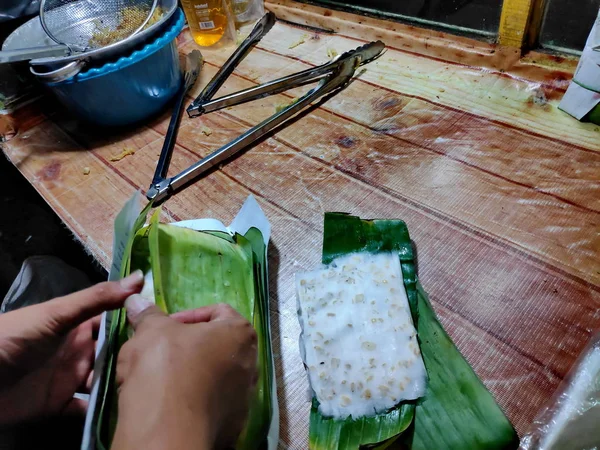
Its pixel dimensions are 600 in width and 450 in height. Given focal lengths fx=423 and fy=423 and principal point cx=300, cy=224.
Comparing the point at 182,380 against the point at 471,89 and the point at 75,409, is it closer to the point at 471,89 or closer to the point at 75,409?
the point at 75,409

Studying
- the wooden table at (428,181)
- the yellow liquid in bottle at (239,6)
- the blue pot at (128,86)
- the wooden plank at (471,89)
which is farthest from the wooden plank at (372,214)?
the yellow liquid in bottle at (239,6)

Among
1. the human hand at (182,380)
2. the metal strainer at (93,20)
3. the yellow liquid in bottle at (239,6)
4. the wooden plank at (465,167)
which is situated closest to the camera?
the human hand at (182,380)

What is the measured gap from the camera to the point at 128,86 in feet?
3.68

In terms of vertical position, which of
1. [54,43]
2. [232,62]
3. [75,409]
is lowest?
[75,409]

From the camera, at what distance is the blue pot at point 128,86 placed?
1.06 metres

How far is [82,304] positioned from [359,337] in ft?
1.32

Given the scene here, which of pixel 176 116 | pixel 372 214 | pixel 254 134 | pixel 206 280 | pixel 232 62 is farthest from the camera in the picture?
pixel 232 62

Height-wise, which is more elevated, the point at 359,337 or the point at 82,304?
the point at 82,304

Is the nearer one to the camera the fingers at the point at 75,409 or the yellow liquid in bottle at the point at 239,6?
the fingers at the point at 75,409

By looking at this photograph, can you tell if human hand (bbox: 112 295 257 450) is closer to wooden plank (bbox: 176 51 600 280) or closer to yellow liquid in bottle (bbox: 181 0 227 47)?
wooden plank (bbox: 176 51 600 280)

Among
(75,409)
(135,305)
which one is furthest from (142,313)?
(75,409)

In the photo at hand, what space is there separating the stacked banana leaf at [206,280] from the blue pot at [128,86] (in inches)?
21.6

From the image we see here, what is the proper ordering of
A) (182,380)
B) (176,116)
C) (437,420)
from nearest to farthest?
(182,380)
(437,420)
(176,116)

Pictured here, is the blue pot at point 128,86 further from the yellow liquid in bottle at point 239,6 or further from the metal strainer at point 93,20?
the yellow liquid in bottle at point 239,6
